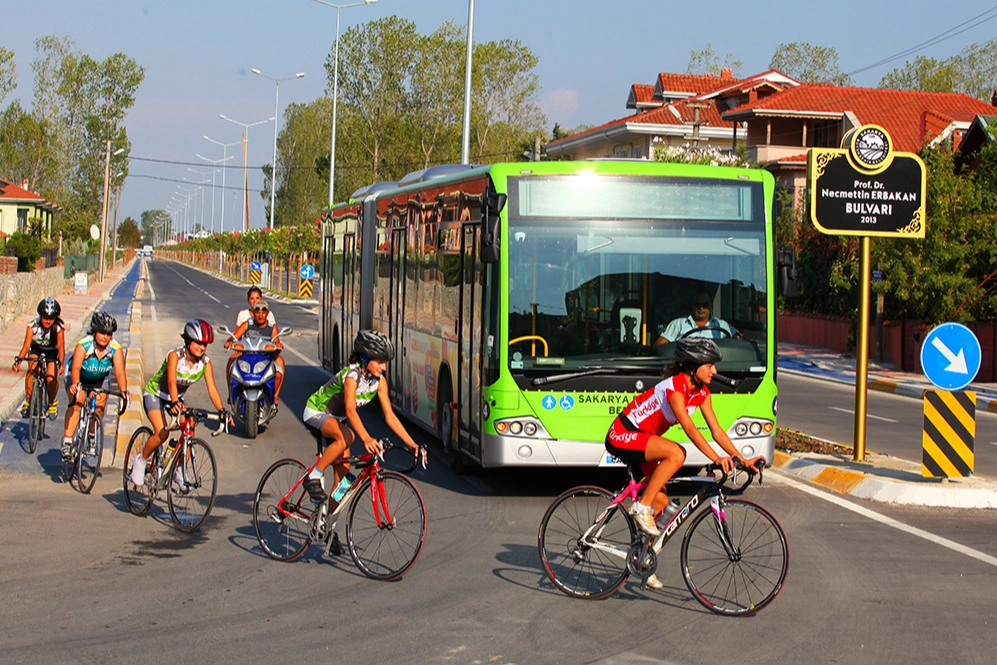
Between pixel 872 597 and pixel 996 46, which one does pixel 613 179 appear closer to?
pixel 872 597

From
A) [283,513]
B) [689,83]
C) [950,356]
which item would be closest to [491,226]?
[283,513]

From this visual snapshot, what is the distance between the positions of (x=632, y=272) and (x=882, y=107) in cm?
5219

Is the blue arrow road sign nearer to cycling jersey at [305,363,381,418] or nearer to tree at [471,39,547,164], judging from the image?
cycling jersey at [305,363,381,418]

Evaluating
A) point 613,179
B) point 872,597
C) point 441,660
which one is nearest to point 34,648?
point 441,660

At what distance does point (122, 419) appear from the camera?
1420 centimetres

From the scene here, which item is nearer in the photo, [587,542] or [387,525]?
[587,542]

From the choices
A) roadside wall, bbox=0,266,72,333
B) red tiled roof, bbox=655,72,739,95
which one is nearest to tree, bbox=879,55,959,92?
red tiled roof, bbox=655,72,739,95

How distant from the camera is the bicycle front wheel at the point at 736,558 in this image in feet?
23.6

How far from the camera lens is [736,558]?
7.24 m

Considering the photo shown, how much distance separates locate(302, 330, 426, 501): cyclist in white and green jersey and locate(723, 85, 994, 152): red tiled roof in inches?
1894

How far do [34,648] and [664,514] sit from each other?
3622mm

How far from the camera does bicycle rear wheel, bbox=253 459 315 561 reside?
328 inches

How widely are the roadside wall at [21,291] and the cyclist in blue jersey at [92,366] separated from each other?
68.6 ft

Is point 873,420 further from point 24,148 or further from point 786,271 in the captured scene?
point 24,148
